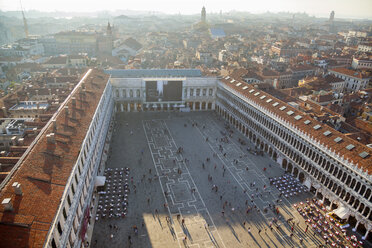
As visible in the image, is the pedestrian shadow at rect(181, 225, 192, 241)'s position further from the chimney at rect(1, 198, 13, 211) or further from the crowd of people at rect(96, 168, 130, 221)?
the chimney at rect(1, 198, 13, 211)

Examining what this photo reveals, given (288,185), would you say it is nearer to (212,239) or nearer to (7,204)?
(212,239)

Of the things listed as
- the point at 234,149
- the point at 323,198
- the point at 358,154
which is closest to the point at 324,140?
the point at 358,154

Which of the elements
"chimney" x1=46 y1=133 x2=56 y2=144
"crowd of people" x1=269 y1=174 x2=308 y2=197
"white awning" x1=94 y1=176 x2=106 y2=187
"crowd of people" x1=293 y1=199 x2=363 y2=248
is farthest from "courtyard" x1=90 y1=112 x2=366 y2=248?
"chimney" x1=46 y1=133 x2=56 y2=144

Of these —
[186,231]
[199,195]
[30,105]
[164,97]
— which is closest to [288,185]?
[199,195]

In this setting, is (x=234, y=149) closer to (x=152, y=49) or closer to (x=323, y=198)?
(x=323, y=198)

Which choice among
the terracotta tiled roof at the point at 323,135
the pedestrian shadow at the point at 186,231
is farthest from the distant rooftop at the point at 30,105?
the terracotta tiled roof at the point at 323,135

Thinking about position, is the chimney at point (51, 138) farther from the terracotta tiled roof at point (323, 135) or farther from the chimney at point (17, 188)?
the terracotta tiled roof at point (323, 135)
